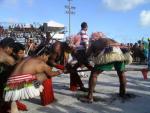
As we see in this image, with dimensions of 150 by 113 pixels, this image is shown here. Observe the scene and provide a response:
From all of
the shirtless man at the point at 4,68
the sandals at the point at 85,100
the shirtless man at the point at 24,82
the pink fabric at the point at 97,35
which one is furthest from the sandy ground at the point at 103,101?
the shirtless man at the point at 24,82

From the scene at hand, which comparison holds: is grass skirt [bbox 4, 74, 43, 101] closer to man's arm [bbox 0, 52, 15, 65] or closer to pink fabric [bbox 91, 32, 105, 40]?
man's arm [bbox 0, 52, 15, 65]

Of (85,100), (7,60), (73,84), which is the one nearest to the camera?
(7,60)

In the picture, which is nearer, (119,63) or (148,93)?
(119,63)

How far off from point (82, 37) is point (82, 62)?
4.54 feet

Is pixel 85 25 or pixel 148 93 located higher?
pixel 85 25

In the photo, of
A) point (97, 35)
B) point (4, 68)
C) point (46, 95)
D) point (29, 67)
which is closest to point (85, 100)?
point (46, 95)

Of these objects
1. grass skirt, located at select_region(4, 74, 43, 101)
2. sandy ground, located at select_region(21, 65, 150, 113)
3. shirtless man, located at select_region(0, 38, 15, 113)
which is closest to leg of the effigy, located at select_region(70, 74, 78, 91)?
sandy ground, located at select_region(21, 65, 150, 113)

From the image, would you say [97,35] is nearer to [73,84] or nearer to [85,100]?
[73,84]

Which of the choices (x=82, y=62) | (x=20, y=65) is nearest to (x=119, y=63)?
(x=82, y=62)

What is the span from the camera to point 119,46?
352 inches

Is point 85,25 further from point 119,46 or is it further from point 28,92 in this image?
point 28,92

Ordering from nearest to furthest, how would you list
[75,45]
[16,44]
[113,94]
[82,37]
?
[16,44], [113,94], [75,45], [82,37]

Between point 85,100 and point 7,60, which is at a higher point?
point 7,60

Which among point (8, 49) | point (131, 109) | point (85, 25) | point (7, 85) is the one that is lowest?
point (131, 109)
